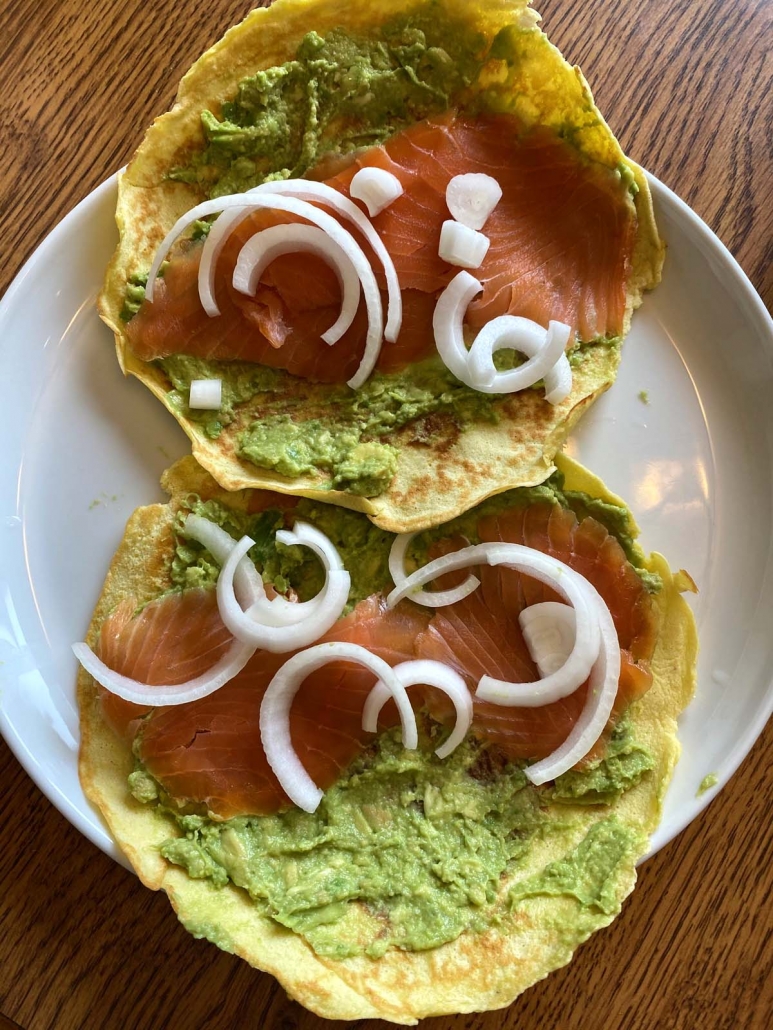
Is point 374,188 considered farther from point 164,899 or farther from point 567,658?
point 164,899

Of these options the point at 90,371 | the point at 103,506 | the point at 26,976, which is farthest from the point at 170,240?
the point at 26,976

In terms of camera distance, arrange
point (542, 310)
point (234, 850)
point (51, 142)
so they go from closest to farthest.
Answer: point (234, 850), point (542, 310), point (51, 142)

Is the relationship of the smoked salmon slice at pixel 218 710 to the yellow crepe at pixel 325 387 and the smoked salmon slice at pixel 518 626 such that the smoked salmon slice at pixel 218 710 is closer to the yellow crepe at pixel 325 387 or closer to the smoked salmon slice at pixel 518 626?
the smoked salmon slice at pixel 518 626

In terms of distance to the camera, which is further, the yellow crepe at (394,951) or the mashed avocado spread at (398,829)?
the mashed avocado spread at (398,829)

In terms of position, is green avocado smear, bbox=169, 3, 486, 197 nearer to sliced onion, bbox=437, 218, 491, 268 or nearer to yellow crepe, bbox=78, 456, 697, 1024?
sliced onion, bbox=437, 218, 491, 268

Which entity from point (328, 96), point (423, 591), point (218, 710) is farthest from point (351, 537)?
point (328, 96)

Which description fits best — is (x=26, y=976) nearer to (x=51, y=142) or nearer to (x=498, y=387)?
(x=498, y=387)

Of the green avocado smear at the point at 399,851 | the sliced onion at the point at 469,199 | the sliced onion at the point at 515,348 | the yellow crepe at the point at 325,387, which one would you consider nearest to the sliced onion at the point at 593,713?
the green avocado smear at the point at 399,851
